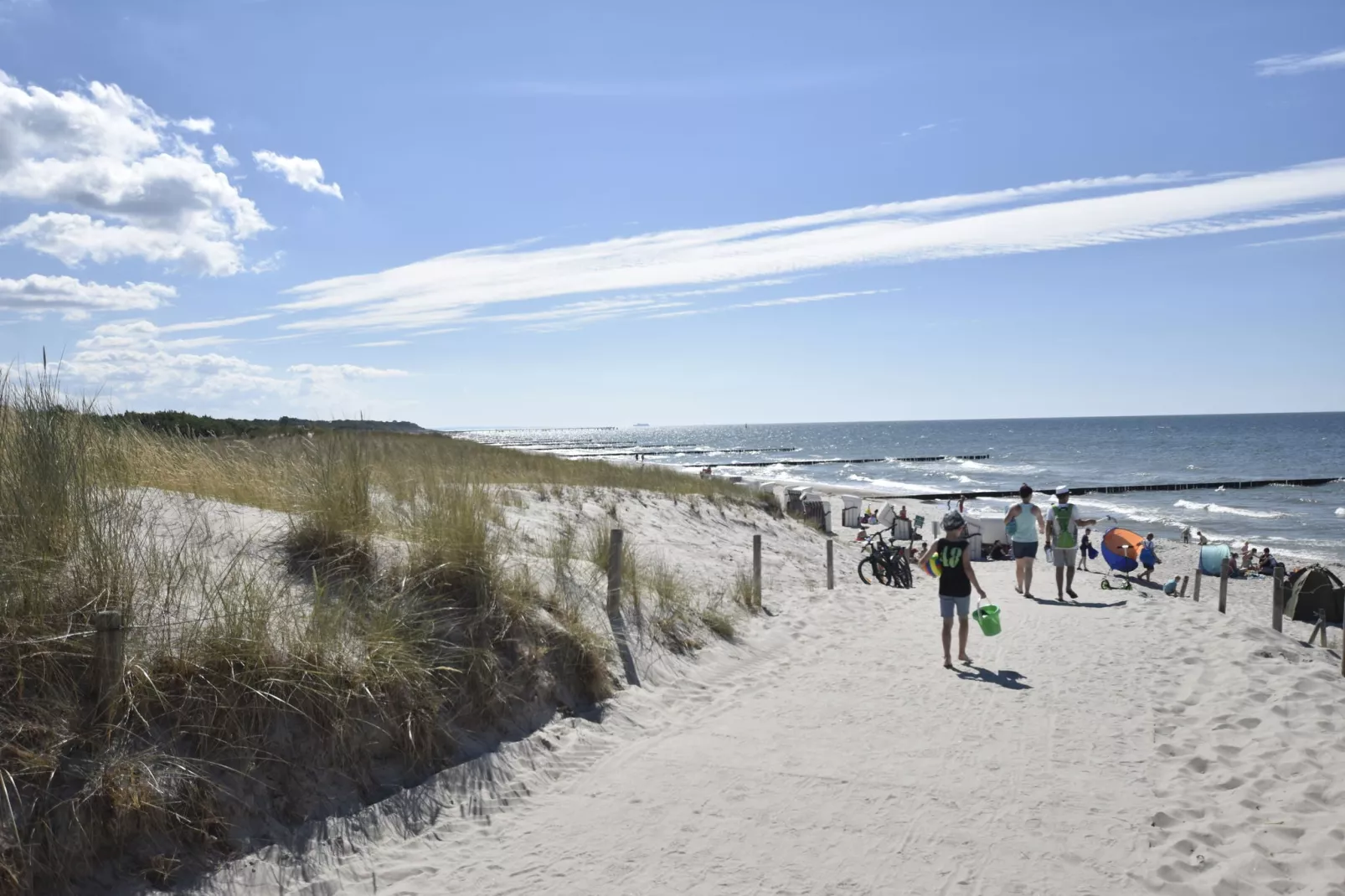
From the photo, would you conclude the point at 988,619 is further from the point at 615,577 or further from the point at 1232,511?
the point at 1232,511

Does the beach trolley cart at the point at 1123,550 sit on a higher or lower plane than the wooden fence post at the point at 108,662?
lower

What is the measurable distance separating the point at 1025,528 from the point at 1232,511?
37.8 metres

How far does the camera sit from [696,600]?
35.6 ft

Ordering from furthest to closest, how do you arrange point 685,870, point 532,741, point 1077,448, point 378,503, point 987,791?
1. point 1077,448
2. point 378,503
3. point 532,741
4. point 987,791
5. point 685,870

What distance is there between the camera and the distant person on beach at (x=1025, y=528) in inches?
518

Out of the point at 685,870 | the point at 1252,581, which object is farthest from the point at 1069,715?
the point at 1252,581

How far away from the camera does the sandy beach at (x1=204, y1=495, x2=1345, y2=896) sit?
4730mm

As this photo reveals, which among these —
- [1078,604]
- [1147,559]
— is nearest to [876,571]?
[1078,604]

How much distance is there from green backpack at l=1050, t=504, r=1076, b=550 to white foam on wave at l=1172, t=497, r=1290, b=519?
34.9 meters

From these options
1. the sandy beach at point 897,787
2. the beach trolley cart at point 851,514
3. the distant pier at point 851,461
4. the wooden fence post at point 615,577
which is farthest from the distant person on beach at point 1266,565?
the distant pier at point 851,461

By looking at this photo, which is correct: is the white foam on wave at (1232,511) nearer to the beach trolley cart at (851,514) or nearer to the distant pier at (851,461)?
the beach trolley cart at (851,514)

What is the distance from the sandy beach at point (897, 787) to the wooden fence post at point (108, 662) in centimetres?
116

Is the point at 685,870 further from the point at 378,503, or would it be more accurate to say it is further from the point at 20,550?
the point at 378,503

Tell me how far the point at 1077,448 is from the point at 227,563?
110 metres
